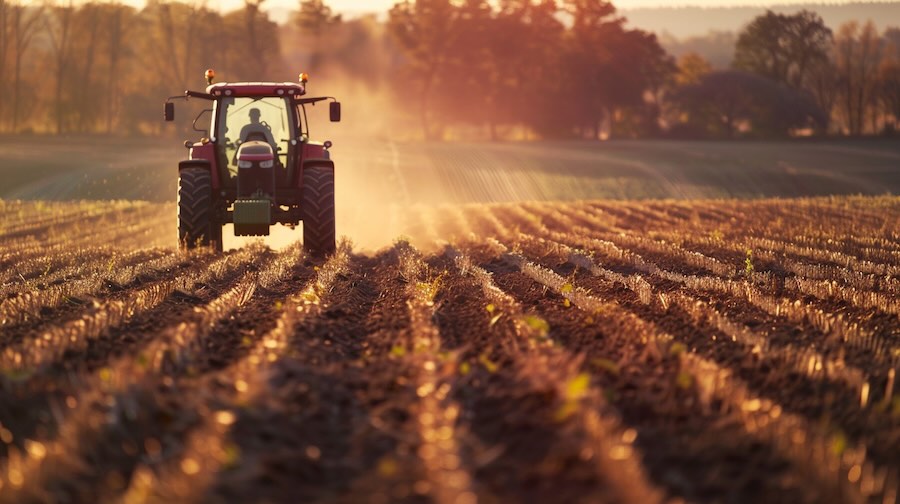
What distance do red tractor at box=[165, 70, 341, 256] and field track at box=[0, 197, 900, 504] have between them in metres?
2.43

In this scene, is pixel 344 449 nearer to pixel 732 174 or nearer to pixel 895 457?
pixel 895 457

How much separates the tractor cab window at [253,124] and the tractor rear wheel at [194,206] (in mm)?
572

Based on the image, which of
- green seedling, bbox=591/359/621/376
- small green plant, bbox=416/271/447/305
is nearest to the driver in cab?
small green plant, bbox=416/271/447/305

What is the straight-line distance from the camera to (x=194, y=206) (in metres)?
14.4

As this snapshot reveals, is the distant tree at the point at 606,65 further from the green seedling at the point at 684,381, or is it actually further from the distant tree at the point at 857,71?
the green seedling at the point at 684,381

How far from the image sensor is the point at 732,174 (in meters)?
43.7

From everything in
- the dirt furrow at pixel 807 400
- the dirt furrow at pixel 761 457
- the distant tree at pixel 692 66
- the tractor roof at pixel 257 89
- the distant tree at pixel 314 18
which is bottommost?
the dirt furrow at pixel 807 400

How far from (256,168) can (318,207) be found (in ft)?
2.85

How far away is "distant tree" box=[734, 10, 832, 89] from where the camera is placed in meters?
70.8

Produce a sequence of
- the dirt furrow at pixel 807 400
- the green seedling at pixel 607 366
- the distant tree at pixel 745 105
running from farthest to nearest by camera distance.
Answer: the distant tree at pixel 745 105 < the green seedling at pixel 607 366 < the dirt furrow at pixel 807 400

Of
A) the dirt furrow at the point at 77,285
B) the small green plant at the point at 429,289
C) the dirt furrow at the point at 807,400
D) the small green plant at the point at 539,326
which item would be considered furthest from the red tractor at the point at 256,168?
the dirt furrow at the point at 807,400

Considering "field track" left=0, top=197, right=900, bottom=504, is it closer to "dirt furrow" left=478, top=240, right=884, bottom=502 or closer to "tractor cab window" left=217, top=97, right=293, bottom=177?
"dirt furrow" left=478, top=240, right=884, bottom=502

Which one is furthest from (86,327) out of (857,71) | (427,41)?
(857,71)

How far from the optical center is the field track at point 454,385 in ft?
14.5
